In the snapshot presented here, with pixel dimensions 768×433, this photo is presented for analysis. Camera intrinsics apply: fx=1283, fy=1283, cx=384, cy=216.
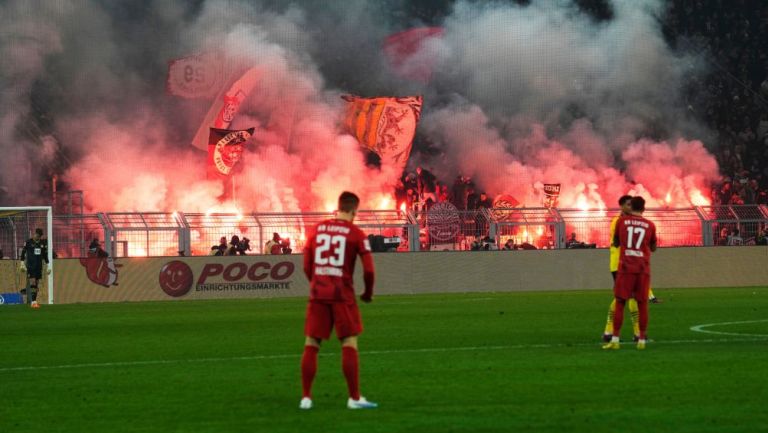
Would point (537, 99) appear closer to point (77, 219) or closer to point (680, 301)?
point (77, 219)

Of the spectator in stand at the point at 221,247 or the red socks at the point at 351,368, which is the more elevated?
the spectator in stand at the point at 221,247

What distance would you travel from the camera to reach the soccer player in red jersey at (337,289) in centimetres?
1070

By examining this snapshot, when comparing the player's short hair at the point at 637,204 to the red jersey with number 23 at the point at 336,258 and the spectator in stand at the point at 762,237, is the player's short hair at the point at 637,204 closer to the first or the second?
the red jersey with number 23 at the point at 336,258

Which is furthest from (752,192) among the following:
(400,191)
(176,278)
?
(176,278)

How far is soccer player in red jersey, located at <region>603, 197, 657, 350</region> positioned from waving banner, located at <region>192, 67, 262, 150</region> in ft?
161

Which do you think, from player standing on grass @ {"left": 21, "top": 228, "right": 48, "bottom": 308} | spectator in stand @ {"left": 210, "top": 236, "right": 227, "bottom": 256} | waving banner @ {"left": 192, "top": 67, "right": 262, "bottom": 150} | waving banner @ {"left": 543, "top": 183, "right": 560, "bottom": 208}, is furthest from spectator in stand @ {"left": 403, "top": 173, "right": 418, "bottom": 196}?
player standing on grass @ {"left": 21, "top": 228, "right": 48, "bottom": 308}

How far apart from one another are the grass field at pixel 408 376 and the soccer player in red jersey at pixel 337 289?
385mm

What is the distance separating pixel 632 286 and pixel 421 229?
83.3 ft

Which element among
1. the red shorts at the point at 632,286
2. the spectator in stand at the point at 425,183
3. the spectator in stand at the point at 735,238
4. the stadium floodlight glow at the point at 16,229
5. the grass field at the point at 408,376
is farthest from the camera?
the spectator in stand at the point at 425,183

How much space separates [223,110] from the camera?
2506 inches

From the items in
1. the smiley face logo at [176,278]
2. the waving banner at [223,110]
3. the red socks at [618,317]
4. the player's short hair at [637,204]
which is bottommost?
the red socks at [618,317]

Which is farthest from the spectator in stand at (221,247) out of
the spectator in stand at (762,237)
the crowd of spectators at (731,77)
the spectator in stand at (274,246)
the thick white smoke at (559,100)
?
the crowd of spectators at (731,77)

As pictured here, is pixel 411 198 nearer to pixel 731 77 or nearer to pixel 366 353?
pixel 731 77

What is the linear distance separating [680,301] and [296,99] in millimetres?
39057
